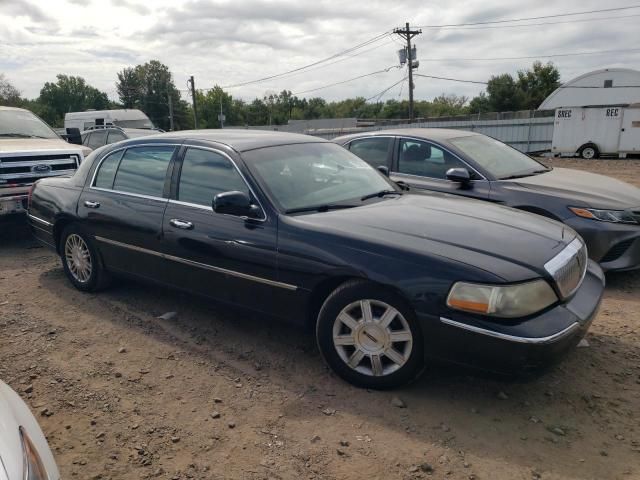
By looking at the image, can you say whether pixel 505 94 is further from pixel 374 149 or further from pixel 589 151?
pixel 374 149

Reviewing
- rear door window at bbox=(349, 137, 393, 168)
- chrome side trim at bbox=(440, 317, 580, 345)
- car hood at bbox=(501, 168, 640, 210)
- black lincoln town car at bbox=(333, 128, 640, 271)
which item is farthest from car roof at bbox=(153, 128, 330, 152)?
car hood at bbox=(501, 168, 640, 210)

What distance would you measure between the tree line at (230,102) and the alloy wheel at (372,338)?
57.3 m

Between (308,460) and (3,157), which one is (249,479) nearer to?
(308,460)

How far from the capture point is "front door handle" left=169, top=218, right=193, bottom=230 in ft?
13.2

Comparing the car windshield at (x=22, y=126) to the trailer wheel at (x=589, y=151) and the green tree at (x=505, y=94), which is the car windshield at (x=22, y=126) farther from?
the green tree at (x=505, y=94)

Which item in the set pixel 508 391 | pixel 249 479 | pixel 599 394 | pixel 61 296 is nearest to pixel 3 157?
pixel 61 296

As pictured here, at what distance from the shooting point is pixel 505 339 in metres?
2.78

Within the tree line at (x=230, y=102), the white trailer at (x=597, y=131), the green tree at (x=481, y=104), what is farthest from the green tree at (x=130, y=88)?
the white trailer at (x=597, y=131)

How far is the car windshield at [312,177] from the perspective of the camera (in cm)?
378

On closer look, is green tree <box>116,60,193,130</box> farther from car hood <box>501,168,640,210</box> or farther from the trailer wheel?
car hood <box>501,168,640,210</box>

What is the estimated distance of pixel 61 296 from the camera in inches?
204

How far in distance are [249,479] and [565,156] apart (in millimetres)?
23438

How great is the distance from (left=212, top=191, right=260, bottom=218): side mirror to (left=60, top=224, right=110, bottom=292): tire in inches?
77.3

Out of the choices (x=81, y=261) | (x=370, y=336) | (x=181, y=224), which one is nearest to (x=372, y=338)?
(x=370, y=336)
